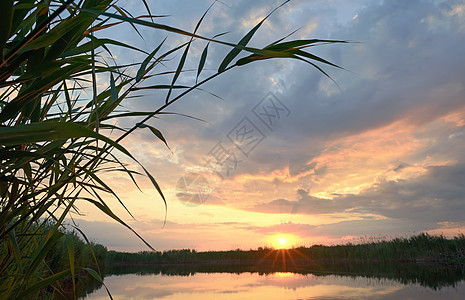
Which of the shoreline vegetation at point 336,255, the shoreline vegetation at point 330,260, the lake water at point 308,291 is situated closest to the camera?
the lake water at point 308,291

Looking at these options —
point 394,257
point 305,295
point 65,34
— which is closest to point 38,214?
point 65,34

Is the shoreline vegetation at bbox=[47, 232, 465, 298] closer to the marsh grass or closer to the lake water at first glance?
the marsh grass

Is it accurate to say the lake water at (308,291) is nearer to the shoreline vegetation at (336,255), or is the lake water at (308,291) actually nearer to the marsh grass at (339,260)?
the marsh grass at (339,260)

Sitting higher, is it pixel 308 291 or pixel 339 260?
pixel 339 260

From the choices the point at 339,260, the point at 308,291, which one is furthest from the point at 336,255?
the point at 308,291

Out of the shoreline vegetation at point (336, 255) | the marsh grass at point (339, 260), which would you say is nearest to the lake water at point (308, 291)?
the marsh grass at point (339, 260)

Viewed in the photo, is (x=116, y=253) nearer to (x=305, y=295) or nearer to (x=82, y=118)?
(x=305, y=295)

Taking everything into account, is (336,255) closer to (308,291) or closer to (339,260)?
(339,260)

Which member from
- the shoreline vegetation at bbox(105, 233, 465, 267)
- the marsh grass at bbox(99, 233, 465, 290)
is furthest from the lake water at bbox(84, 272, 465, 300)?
the shoreline vegetation at bbox(105, 233, 465, 267)

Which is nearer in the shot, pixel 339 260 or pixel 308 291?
pixel 308 291

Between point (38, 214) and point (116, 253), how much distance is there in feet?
60.5

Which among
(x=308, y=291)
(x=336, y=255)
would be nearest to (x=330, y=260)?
(x=336, y=255)

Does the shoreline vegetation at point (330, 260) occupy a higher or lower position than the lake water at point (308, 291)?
higher

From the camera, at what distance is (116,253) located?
17781 millimetres
